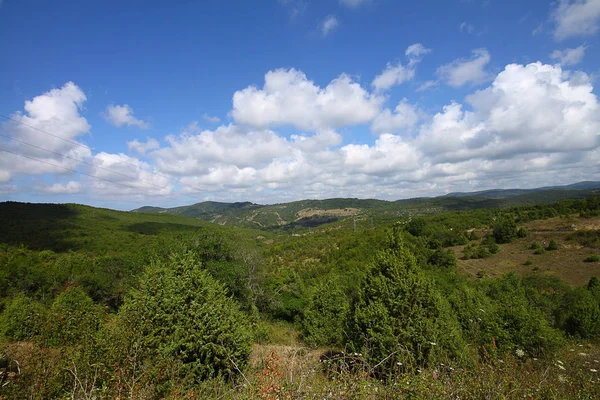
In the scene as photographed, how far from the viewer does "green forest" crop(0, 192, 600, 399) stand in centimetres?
→ 475

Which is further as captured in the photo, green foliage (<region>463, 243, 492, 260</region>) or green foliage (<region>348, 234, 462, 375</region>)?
green foliage (<region>463, 243, 492, 260</region>)

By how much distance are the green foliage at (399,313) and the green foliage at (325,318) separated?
12818 mm

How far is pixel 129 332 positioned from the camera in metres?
6.17

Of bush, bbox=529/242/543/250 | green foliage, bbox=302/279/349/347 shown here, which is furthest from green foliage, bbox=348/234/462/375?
bush, bbox=529/242/543/250

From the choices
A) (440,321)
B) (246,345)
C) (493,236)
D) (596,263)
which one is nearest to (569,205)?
Result: (493,236)

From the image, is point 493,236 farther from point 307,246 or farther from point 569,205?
point 307,246

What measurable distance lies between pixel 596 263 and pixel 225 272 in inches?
2584

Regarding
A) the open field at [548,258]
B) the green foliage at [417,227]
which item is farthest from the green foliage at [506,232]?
the green foliage at [417,227]

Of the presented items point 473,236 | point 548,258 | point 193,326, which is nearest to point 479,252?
point 548,258

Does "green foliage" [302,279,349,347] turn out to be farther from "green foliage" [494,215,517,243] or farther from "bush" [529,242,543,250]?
"green foliage" [494,215,517,243]

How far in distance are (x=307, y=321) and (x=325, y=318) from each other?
6.78 feet

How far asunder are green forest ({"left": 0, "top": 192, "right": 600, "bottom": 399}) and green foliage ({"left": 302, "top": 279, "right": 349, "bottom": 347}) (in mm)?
124

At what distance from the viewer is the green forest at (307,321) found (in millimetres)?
4750

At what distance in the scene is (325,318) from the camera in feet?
82.2
